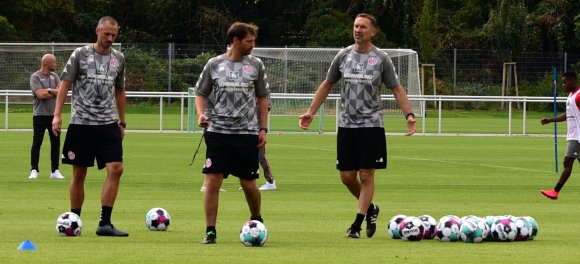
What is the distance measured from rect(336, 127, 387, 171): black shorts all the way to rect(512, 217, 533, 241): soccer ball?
1455 millimetres

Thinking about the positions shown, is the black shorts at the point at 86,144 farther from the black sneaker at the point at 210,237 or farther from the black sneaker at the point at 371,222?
the black sneaker at the point at 371,222

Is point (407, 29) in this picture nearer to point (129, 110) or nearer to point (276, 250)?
point (129, 110)

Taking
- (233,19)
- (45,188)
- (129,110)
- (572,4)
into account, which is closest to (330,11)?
(233,19)

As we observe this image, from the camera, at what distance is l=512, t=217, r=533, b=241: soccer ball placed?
12562 millimetres

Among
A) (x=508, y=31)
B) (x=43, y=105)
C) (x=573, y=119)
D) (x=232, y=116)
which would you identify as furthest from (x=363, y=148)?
(x=508, y=31)

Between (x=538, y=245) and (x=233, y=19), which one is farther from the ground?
(x=233, y=19)

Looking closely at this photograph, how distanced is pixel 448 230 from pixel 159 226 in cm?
295

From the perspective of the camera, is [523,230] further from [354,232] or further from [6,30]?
[6,30]

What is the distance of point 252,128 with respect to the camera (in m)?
12.4

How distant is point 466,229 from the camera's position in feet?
40.7

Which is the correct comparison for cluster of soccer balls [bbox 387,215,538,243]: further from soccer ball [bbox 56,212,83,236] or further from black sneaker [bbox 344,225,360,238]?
soccer ball [bbox 56,212,83,236]

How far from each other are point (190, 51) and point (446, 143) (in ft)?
70.7

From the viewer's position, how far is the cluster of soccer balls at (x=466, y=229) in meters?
12.4

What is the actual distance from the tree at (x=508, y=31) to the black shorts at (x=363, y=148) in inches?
1780
